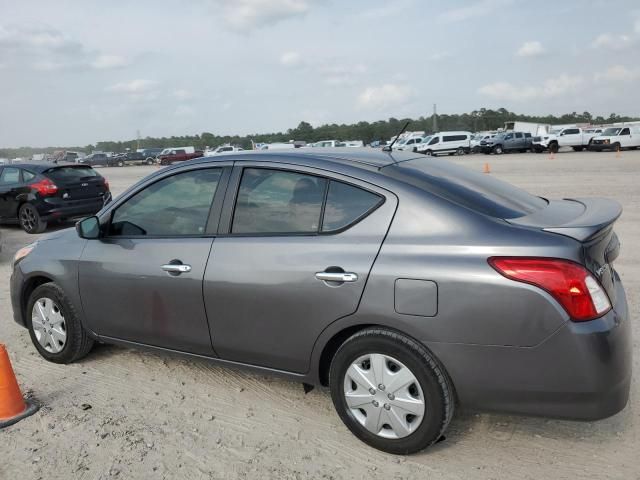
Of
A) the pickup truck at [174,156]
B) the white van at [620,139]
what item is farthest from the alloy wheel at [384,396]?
the pickup truck at [174,156]

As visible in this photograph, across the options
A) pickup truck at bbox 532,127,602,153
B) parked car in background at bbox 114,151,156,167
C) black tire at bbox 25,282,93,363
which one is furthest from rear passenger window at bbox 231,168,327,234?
parked car in background at bbox 114,151,156,167

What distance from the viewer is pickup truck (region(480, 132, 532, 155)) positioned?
40875mm

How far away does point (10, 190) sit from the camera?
459 inches

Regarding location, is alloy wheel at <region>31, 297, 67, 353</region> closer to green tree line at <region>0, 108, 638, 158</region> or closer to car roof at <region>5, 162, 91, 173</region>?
car roof at <region>5, 162, 91, 173</region>

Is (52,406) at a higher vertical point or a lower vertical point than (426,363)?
lower

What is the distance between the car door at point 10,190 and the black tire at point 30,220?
0.85 feet

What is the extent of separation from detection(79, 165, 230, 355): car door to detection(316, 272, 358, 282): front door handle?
84 centimetres

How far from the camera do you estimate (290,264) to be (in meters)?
3.06

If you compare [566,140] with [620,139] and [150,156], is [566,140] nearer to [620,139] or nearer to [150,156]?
[620,139]

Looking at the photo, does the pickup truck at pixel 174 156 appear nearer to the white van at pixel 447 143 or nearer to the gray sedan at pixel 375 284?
the white van at pixel 447 143

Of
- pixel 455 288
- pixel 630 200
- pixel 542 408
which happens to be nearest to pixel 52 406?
pixel 455 288

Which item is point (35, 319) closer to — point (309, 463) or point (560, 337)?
point (309, 463)

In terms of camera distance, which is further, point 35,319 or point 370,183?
point 35,319

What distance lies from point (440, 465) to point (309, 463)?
69 centimetres
